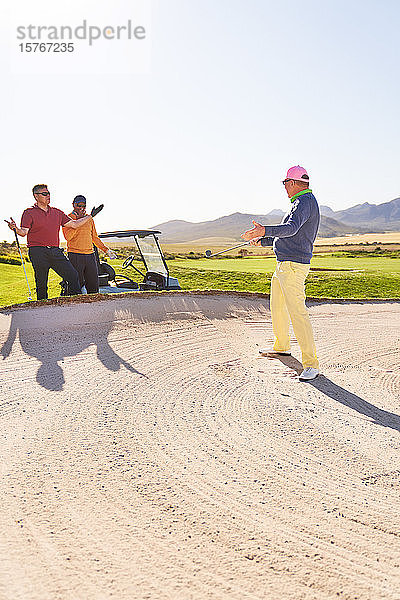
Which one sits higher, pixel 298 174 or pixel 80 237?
pixel 298 174

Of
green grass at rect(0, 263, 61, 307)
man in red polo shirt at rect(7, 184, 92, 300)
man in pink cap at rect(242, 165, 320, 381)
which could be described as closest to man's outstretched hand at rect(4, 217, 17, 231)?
man in red polo shirt at rect(7, 184, 92, 300)

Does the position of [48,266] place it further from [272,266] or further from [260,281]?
[272,266]

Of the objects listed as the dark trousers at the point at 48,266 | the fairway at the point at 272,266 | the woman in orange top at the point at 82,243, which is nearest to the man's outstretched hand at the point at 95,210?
the woman in orange top at the point at 82,243

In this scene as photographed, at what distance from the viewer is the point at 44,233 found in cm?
855

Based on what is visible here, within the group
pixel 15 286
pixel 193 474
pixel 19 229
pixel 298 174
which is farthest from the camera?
pixel 15 286

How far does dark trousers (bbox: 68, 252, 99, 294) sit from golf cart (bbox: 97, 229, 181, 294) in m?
1.99

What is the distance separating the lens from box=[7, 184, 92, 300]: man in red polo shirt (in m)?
8.45

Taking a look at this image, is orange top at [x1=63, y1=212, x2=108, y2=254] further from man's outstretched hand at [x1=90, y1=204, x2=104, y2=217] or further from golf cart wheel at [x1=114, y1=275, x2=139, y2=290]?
golf cart wheel at [x1=114, y1=275, x2=139, y2=290]

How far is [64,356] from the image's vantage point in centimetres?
602

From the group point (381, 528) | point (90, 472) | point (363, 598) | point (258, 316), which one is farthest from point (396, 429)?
point (258, 316)

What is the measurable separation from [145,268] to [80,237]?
136 inches

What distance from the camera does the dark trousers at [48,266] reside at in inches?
339

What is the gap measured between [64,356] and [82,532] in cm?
354

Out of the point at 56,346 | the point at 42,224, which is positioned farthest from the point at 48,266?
the point at 56,346
